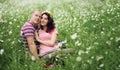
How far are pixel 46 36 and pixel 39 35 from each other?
128 mm

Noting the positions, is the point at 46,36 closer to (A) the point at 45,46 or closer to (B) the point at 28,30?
(A) the point at 45,46

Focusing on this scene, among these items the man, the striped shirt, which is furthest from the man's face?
the striped shirt

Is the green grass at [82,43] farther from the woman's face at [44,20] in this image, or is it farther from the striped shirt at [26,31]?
the woman's face at [44,20]

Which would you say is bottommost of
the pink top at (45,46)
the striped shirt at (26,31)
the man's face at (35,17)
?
the pink top at (45,46)

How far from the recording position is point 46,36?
7246 millimetres

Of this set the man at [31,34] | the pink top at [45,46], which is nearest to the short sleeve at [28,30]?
the man at [31,34]

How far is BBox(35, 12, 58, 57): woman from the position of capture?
707 cm

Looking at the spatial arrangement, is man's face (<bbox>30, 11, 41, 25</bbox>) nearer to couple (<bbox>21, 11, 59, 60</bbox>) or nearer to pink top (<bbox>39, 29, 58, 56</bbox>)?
couple (<bbox>21, 11, 59, 60</bbox>)

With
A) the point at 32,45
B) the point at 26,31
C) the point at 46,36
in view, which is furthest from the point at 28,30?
the point at 46,36

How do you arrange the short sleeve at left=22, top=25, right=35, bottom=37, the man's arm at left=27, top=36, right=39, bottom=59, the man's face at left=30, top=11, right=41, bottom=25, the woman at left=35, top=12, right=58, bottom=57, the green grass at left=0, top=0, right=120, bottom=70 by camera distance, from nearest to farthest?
the green grass at left=0, top=0, right=120, bottom=70 → the man's arm at left=27, top=36, right=39, bottom=59 → the short sleeve at left=22, top=25, right=35, bottom=37 → the woman at left=35, top=12, right=58, bottom=57 → the man's face at left=30, top=11, right=41, bottom=25

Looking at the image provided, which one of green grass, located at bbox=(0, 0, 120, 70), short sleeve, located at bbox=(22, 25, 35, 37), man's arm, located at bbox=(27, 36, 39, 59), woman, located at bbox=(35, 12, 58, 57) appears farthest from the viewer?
woman, located at bbox=(35, 12, 58, 57)

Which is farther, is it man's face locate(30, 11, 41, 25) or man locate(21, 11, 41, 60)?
man's face locate(30, 11, 41, 25)

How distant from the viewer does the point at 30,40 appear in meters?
6.88

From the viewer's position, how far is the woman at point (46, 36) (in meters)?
7.07
